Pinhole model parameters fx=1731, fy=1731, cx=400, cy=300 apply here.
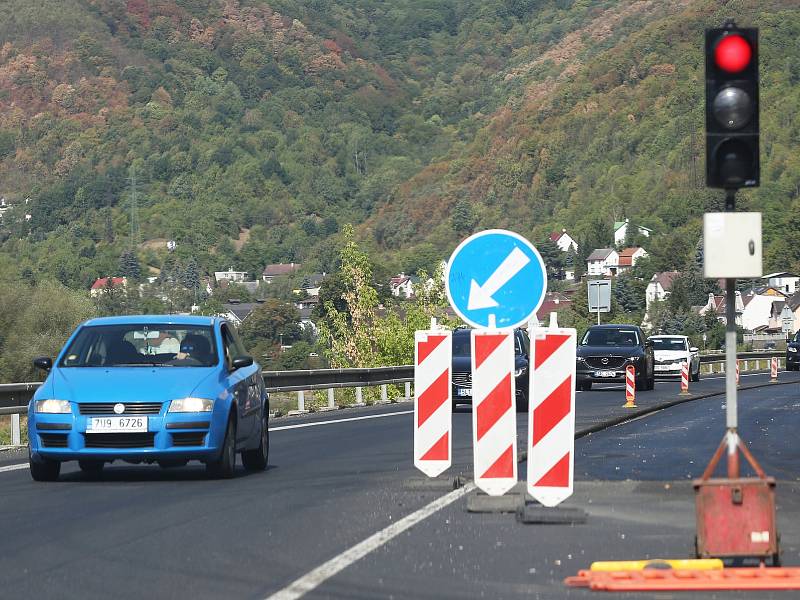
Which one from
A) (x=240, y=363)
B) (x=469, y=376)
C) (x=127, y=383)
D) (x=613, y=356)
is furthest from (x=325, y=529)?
(x=613, y=356)

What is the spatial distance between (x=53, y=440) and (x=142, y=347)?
1.51 m

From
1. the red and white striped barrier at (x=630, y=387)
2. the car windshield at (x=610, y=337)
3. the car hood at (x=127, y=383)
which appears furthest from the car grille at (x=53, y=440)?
the car windshield at (x=610, y=337)

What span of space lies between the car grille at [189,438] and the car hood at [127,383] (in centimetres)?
33

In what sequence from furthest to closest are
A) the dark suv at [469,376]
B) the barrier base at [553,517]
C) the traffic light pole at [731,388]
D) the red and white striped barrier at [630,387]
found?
1. the red and white striped barrier at [630,387]
2. the dark suv at [469,376]
3. the barrier base at [553,517]
4. the traffic light pole at [731,388]

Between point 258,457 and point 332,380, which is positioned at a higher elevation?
point 258,457

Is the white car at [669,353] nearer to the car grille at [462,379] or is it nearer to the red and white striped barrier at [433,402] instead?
the car grille at [462,379]

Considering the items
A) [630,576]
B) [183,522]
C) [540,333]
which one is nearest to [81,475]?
[183,522]

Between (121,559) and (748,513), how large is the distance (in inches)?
141

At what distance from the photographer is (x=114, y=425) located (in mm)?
14719

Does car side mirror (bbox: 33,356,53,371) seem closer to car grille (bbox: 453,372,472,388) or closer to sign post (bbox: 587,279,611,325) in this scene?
car grille (bbox: 453,372,472,388)

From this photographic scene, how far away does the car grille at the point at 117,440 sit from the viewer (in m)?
14.8

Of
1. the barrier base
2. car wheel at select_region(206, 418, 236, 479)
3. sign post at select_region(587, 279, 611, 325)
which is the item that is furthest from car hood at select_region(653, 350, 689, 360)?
the barrier base

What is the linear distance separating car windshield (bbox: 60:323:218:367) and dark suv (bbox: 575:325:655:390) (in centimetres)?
2561

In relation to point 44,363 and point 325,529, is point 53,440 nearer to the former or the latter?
point 44,363
